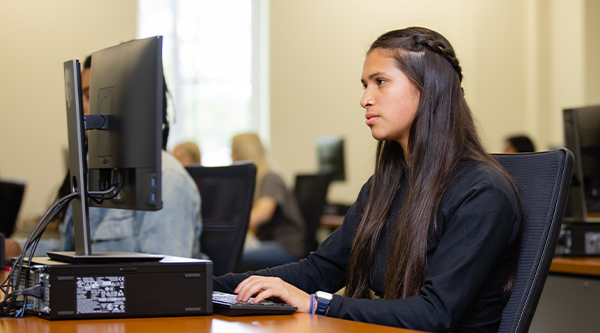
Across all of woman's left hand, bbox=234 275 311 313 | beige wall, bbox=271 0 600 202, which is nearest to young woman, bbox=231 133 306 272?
beige wall, bbox=271 0 600 202

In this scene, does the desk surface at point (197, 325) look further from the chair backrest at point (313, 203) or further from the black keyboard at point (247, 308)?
the chair backrest at point (313, 203)

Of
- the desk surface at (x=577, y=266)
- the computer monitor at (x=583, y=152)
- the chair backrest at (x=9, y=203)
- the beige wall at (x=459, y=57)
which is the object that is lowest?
the desk surface at (x=577, y=266)

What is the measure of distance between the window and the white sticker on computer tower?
4.63 m

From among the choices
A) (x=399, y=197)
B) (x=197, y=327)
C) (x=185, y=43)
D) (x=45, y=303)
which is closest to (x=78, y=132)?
(x=45, y=303)

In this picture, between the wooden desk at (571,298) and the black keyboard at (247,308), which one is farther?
the wooden desk at (571,298)

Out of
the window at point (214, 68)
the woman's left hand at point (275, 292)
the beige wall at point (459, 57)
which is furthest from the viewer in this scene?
the window at point (214, 68)

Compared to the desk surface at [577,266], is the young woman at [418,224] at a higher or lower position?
higher

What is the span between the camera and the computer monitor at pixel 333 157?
15.4 ft

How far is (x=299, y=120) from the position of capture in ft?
19.3

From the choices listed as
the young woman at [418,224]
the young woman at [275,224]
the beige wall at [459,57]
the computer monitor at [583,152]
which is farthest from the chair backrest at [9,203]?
the beige wall at [459,57]

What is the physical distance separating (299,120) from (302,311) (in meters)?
4.85

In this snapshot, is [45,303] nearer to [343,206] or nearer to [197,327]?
[197,327]

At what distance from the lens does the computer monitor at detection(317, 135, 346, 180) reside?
468 cm

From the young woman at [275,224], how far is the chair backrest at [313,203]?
0.04 m
